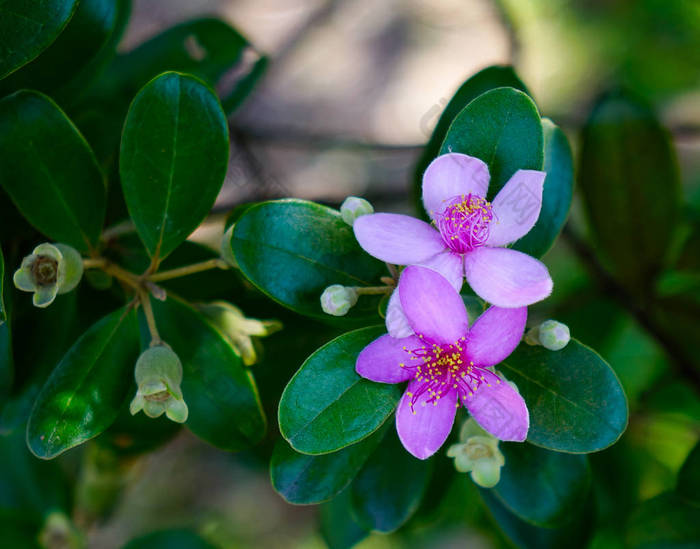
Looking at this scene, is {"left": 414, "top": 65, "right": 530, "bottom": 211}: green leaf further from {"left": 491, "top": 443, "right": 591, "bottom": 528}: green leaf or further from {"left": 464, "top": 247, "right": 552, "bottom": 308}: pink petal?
{"left": 491, "top": 443, "right": 591, "bottom": 528}: green leaf

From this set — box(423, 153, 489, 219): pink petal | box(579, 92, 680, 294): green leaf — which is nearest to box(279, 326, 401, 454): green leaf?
box(423, 153, 489, 219): pink petal

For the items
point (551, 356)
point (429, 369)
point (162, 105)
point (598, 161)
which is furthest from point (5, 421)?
point (598, 161)

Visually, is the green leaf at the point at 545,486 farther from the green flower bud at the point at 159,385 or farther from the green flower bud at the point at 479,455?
the green flower bud at the point at 159,385

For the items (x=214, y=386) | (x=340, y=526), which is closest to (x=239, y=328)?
(x=214, y=386)

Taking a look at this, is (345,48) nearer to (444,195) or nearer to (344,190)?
(344,190)

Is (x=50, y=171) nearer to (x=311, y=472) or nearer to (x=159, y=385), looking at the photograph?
(x=159, y=385)

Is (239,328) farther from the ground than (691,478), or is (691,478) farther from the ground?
(239,328)

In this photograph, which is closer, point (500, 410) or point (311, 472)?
point (500, 410)
